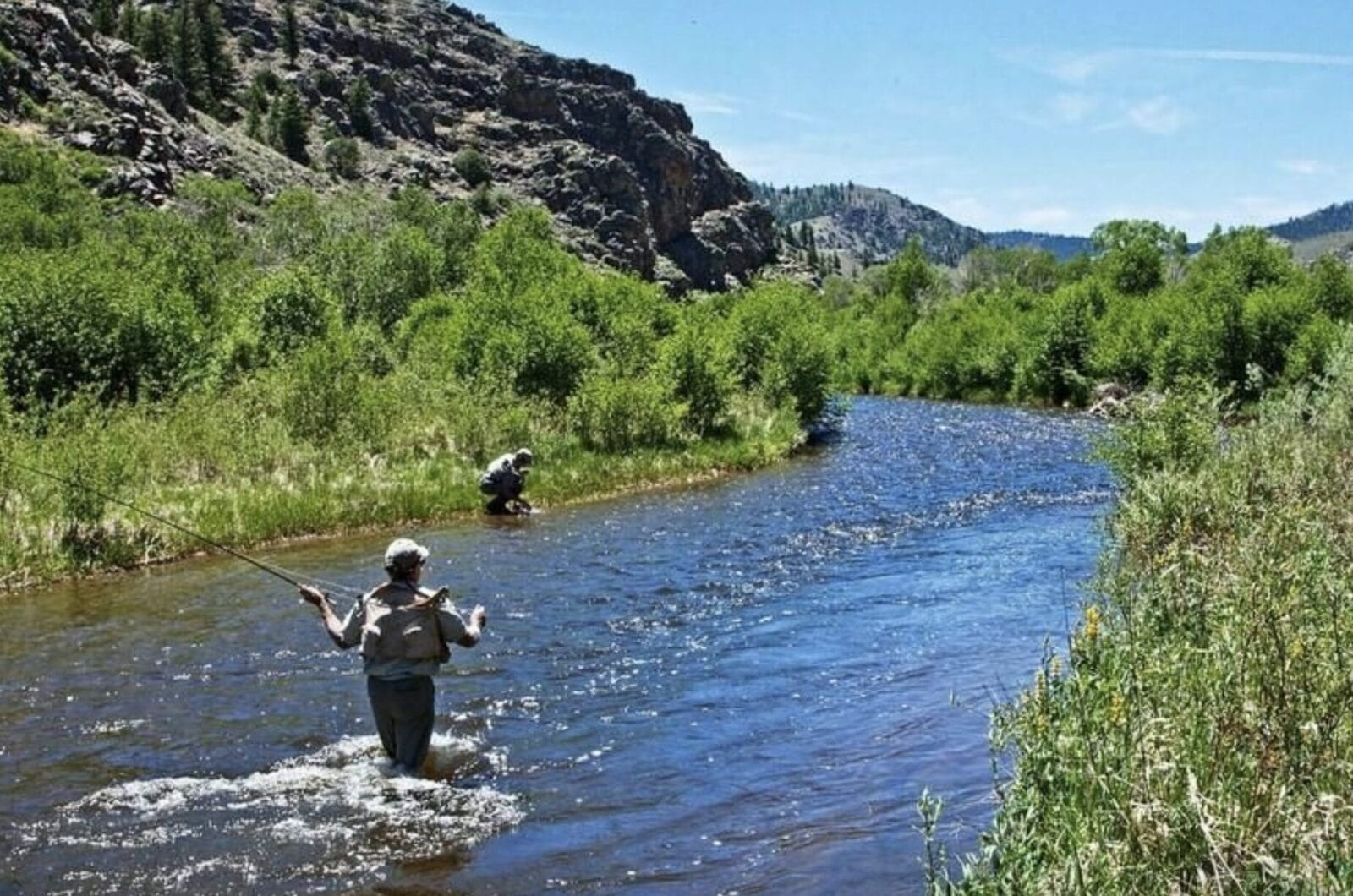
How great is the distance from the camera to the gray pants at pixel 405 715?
1073 centimetres

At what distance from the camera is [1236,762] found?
20.7ft

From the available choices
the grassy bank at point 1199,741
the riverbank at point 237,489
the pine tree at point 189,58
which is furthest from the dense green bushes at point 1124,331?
the pine tree at point 189,58

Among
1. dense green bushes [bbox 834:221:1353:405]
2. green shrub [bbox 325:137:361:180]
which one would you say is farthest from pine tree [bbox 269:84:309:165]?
dense green bushes [bbox 834:221:1353:405]

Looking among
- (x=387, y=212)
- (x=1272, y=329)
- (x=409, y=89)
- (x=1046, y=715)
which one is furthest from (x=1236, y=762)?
(x=409, y=89)

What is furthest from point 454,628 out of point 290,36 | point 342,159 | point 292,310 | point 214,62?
point 290,36

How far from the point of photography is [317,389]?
30.2 metres

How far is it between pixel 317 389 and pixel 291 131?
11930 cm

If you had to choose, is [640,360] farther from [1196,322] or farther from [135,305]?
[1196,322]

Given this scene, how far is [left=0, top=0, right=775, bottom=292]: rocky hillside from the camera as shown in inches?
3659

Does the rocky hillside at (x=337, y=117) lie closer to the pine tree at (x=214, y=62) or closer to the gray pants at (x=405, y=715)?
the pine tree at (x=214, y=62)

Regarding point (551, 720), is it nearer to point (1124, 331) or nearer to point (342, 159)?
point (1124, 331)

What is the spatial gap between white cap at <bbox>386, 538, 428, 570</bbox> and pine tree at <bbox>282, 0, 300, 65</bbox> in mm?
174732

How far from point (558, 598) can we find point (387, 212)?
7627cm

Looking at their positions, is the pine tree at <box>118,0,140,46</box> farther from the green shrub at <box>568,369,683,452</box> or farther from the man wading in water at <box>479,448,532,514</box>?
the man wading in water at <box>479,448,532,514</box>
